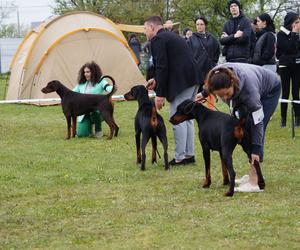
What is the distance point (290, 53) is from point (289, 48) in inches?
3.6

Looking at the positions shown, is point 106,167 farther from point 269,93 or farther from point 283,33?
point 283,33

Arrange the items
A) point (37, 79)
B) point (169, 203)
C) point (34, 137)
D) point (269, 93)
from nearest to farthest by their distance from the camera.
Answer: point (169, 203)
point (269, 93)
point (34, 137)
point (37, 79)

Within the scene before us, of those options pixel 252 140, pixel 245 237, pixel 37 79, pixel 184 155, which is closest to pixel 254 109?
pixel 252 140

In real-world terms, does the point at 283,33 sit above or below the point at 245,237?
above

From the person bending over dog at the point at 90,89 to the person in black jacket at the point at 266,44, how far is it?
2698 mm

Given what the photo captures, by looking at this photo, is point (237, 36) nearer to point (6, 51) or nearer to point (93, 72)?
point (93, 72)

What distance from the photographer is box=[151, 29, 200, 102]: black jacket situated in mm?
7074

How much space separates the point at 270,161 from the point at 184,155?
1134mm

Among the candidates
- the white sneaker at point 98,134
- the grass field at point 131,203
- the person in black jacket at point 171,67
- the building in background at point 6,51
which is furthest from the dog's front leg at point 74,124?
the building in background at point 6,51

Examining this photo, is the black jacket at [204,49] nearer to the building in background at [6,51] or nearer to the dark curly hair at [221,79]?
the dark curly hair at [221,79]

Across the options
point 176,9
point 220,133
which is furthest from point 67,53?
point 176,9

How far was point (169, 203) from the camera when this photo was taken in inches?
220

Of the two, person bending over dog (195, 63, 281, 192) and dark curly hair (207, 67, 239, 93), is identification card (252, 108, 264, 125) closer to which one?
person bending over dog (195, 63, 281, 192)

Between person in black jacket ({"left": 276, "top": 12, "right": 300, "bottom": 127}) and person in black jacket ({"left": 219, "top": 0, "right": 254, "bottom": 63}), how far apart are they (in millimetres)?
541
